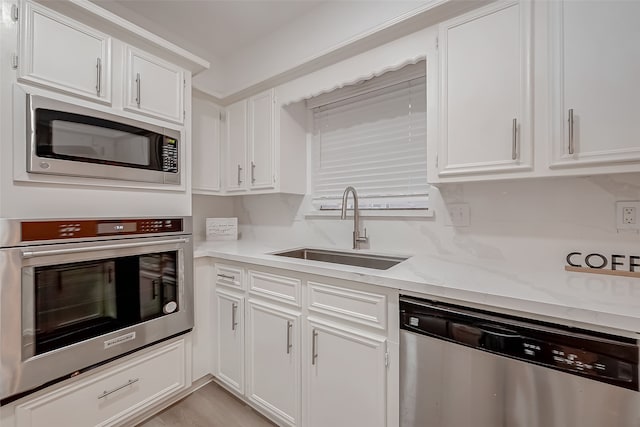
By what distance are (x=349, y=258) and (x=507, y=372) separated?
1.07 m

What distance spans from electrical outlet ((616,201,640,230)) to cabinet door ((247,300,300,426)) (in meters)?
1.51

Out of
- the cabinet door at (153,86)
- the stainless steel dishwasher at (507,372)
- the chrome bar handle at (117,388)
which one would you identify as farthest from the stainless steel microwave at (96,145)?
the stainless steel dishwasher at (507,372)

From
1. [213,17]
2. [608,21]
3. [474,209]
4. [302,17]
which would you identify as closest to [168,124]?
[213,17]

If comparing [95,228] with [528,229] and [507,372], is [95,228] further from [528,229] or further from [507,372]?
[528,229]

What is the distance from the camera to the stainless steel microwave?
4.11 ft

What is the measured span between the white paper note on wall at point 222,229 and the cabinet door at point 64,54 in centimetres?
126

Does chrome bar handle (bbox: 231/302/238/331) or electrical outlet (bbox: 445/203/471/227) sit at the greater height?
electrical outlet (bbox: 445/203/471/227)

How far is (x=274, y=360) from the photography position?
5.23 feet

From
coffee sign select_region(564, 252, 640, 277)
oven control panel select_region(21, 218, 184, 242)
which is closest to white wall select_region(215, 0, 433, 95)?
oven control panel select_region(21, 218, 184, 242)

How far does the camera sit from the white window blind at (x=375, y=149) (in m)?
1.82

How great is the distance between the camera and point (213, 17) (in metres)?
2.18

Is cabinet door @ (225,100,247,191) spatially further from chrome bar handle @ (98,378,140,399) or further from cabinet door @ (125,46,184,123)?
chrome bar handle @ (98,378,140,399)

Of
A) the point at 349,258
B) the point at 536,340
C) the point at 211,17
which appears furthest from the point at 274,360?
the point at 211,17

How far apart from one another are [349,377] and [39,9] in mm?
2206
